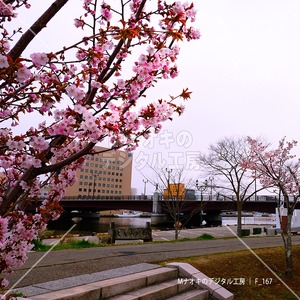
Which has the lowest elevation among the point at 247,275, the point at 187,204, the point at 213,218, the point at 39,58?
the point at 213,218

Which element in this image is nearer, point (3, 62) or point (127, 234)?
point (3, 62)

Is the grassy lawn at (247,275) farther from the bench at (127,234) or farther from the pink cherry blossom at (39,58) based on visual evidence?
the pink cherry blossom at (39,58)

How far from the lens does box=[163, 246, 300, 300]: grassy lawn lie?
7668 mm

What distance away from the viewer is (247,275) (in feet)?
28.3

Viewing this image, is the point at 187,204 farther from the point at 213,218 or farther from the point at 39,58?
the point at 39,58

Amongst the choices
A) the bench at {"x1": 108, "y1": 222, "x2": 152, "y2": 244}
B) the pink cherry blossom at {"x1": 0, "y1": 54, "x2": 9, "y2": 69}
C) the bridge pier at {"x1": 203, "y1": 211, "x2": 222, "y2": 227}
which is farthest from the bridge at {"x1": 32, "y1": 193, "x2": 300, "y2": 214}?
the pink cherry blossom at {"x1": 0, "y1": 54, "x2": 9, "y2": 69}

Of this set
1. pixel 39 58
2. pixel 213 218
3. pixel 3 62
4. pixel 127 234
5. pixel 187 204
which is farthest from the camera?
pixel 213 218

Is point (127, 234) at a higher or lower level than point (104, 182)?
lower

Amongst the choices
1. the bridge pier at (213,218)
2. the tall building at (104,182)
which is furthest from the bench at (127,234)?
the tall building at (104,182)

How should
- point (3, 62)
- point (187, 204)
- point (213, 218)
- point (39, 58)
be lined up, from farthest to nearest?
point (213, 218) → point (187, 204) → point (39, 58) → point (3, 62)

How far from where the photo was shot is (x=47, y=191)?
3938mm

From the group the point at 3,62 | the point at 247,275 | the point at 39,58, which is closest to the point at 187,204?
the point at 247,275

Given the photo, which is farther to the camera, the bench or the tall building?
the tall building

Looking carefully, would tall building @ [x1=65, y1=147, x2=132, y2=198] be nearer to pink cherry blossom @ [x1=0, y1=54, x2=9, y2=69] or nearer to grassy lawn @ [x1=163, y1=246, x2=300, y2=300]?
grassy lawn @ [x1=163, y1=246, x2=300, y2=300]
